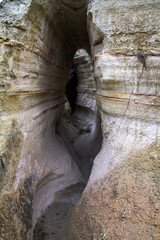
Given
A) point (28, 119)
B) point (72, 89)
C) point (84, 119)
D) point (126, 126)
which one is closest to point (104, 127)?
point (126, 126)

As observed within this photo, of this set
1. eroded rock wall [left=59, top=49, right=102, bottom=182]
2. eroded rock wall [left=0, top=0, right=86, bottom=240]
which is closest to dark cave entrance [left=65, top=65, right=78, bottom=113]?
eroded rock wall [left=59, top=49, right=102, bottom=182]

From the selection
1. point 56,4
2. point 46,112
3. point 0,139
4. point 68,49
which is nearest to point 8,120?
point 0,139

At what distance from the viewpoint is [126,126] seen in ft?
6.00

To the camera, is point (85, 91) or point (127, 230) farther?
point (85, 91)

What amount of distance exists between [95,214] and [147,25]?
184 cm

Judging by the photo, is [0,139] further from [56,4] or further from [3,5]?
[56,4]

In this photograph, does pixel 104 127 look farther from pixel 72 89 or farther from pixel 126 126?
pixel 72 89

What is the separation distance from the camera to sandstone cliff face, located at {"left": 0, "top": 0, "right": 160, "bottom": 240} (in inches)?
60.9

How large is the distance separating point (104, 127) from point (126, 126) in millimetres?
327

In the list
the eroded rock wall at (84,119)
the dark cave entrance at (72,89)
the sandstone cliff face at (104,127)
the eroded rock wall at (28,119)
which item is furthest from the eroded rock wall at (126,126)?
the dark cave entrance at (72,89)

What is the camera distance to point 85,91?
21.1ft

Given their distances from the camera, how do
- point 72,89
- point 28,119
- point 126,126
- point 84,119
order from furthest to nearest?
point 72,89, point 84,119, point 28,119, point 126,126

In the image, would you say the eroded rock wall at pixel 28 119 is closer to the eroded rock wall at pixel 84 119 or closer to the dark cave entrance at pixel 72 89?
the eroded rock wall at pixel 84 119

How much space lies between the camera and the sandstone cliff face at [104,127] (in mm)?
1547
